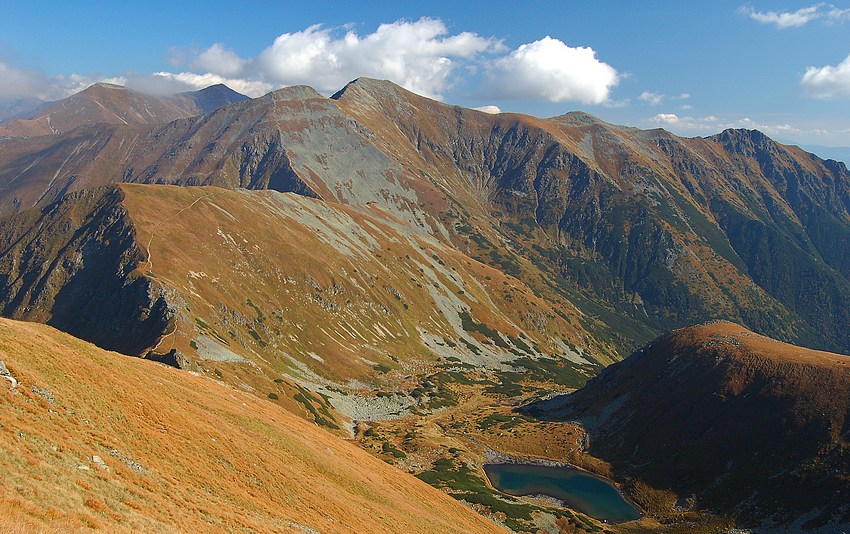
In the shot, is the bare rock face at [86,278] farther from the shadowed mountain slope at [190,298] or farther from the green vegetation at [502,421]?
the green vegetation at [502,421]

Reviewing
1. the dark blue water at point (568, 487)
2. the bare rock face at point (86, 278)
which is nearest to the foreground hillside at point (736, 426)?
the dark blue water at point (568, 487)

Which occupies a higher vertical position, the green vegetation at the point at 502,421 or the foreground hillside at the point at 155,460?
the foreground hillside at the point at 155,460

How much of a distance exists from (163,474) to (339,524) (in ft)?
52.9

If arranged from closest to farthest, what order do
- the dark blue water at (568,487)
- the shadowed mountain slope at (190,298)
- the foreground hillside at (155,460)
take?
the foreground hillside at (155,460), the dark blue water at (568,487), the shadowed mountain slope at (190,298)

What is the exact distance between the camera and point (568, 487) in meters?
108

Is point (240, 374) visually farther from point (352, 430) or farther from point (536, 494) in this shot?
point (536, 494)

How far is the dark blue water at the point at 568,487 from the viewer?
97125 mm

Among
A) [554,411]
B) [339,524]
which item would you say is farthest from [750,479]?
[339,524]

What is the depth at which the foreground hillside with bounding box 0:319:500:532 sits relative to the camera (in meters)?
24.6

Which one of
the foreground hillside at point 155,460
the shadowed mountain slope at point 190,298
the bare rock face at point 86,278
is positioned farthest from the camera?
the bare rock face at point 86,278

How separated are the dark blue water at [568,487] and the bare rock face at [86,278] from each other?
86358 mm

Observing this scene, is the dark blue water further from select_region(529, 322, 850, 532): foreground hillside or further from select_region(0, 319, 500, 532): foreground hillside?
select_region(0, 319, 500, 532): foreground hillside

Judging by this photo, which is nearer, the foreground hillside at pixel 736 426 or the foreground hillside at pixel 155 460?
the foreground hillside at pixel 155 460

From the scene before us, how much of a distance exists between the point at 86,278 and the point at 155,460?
15601cm
